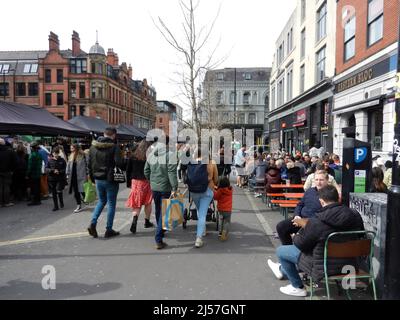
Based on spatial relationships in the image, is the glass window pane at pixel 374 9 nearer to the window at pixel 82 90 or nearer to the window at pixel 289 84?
the window at pixel 289 84

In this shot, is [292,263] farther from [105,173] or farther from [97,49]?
[97,49]

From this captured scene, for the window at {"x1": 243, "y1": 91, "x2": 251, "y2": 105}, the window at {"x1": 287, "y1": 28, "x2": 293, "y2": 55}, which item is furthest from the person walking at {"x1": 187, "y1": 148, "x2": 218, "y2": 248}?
the window at {"x1": 243, "y1": 91, "x2": 251, "y2": 105}

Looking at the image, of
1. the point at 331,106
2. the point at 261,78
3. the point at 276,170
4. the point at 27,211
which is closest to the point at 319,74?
the point at 331,106

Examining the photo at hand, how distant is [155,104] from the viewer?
95.8 meters

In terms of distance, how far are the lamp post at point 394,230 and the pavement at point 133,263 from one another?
1050 mm

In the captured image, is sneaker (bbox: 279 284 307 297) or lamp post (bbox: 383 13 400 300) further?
sneaker (bbox: 279 284 307 297)

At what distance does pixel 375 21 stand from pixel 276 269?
44.9 ft

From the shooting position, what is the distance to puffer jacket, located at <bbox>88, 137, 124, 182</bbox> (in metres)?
5.99

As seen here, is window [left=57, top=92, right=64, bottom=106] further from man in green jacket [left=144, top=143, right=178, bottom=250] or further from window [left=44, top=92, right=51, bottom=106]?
man in green jacket [left=144, top=143, right=178, bottom=250]

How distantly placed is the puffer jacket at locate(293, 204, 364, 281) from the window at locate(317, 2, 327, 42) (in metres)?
20.5

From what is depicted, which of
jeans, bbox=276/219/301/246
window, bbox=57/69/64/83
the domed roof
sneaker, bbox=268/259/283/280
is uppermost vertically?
the domed roof

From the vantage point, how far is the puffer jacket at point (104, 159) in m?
5.99

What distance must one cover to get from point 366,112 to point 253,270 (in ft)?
43.4

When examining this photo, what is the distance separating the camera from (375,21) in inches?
545
